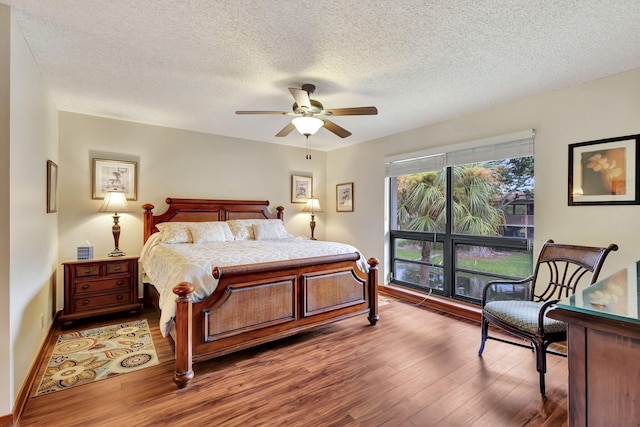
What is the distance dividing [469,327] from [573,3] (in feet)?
9.65

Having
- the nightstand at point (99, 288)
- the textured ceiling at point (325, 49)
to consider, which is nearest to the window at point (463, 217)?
the textured ceiling at point (325, 49)

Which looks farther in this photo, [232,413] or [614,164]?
[614,164]

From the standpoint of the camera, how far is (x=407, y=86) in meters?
2.82

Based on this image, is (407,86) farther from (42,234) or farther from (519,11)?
(42,234)

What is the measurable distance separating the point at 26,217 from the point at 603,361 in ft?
10.7

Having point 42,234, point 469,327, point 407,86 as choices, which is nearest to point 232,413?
point 42,234

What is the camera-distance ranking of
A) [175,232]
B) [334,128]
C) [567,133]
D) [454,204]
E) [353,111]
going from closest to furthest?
1. [353,111]
2. [567,133]
3. [334,128]
4. [175,232]
5. [454,204]

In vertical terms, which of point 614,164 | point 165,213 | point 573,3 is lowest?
point 165,213

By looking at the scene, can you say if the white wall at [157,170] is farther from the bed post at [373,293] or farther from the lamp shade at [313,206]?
the bed post at [373,293]

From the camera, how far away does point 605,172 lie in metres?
2.58

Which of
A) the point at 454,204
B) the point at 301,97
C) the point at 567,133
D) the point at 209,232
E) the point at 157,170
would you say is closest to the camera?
the point at 301,97

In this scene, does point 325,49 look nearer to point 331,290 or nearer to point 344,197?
point 331,290

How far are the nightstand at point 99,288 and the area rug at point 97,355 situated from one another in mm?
252

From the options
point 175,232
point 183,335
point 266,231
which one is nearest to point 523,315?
point 183,335
